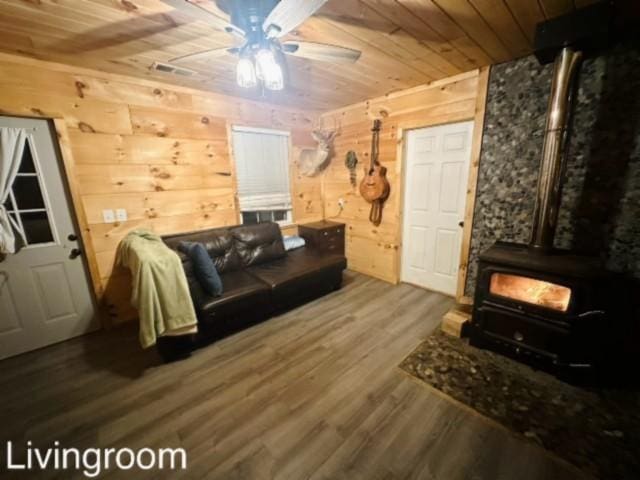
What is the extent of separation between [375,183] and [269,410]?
2.75 meters

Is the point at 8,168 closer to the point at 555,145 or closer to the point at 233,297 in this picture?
the point at 233,297

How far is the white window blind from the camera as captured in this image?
344 cm

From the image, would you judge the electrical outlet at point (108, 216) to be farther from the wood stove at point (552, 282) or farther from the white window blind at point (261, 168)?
the wood stove at point (552, 282)

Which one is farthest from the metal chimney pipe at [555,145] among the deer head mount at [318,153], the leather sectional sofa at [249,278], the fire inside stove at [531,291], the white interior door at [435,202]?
the deer head mount at [318,153]

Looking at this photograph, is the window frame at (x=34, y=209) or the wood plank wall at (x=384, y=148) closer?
the window frame at (x=34, y=209)

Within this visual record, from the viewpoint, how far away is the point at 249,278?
107 inches

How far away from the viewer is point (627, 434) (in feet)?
4.89

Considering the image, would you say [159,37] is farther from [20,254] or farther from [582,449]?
[582,449]

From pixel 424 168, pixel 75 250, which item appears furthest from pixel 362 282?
pixel 75 250

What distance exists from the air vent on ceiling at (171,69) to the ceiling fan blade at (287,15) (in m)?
1.40

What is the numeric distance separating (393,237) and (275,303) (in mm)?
1814

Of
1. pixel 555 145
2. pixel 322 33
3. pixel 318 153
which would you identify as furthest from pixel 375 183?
pixel 322 33

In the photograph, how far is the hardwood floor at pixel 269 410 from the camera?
138cm

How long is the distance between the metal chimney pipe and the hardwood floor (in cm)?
130
